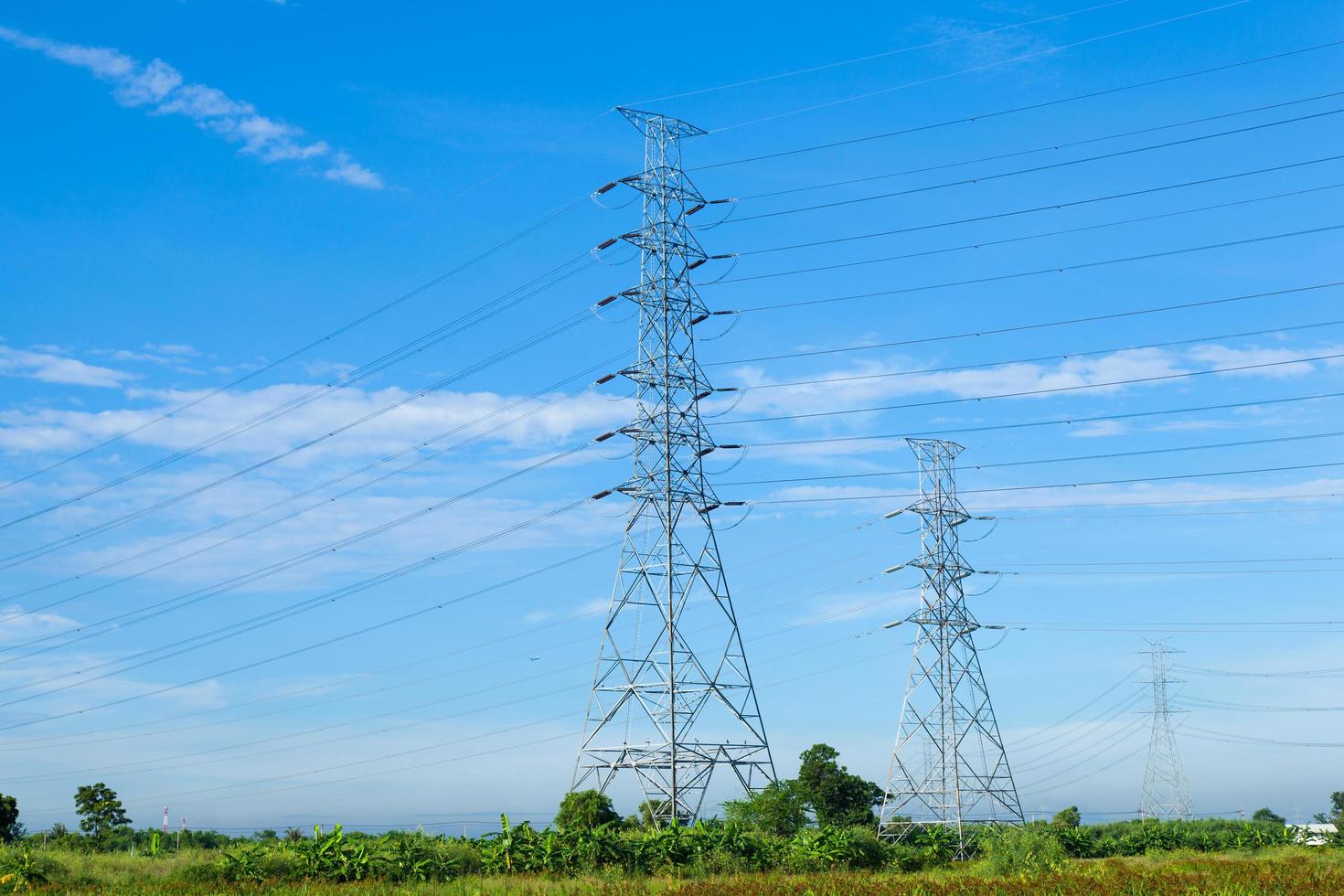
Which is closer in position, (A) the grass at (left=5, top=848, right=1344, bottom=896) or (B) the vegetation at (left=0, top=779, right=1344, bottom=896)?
(A) the grass at (left=5, top=848, right=1344, bottom=896)

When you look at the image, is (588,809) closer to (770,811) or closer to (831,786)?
(770,811)

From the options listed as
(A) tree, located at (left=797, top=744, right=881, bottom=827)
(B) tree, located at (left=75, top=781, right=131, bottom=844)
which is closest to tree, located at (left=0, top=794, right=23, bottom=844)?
(B) tree, located at (left=75, top=781, right=131, bottom=844)

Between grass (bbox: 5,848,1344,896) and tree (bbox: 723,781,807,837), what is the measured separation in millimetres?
7702

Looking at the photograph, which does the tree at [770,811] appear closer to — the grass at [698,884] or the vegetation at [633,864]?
the vegetation at [633,864]

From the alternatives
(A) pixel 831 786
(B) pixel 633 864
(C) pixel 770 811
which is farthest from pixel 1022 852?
(A) pixel 831 786

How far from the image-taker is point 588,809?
43.9m

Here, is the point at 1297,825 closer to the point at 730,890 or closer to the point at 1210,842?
the point at 1210,842

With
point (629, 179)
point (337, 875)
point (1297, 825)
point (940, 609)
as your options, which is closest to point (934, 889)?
point (337, 875)

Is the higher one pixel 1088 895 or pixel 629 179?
pixel 629 179

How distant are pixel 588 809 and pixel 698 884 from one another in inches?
677

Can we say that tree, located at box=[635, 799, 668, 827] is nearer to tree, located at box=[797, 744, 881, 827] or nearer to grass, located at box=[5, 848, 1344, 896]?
grass, located at box=[5, 848, 1344, 896]

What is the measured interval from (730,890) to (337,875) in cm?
1229

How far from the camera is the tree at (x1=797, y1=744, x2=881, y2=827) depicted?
215ft

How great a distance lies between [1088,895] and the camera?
21.5 metres
